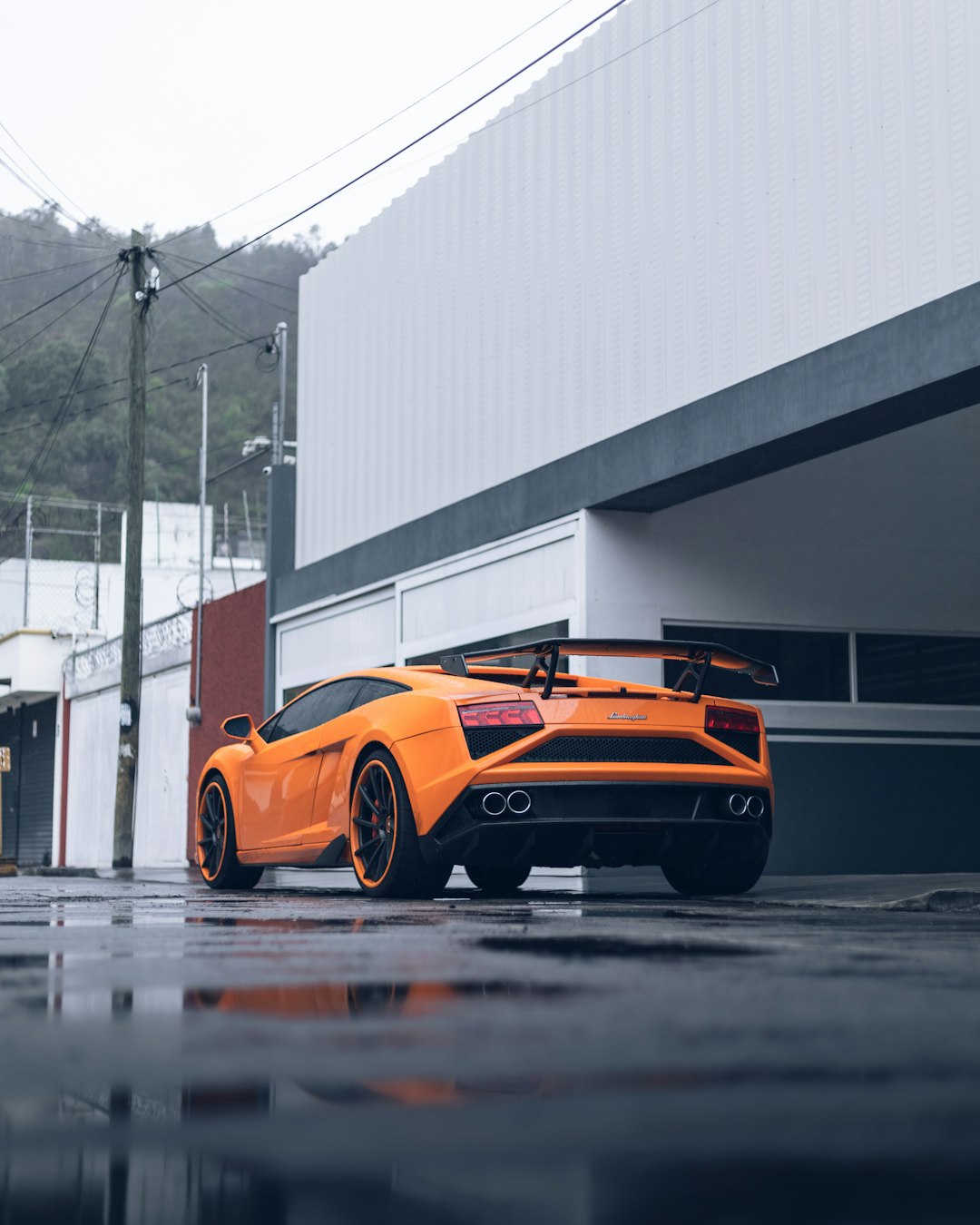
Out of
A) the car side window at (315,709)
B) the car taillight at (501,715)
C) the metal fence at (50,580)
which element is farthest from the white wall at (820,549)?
the metal fence at (50,580)

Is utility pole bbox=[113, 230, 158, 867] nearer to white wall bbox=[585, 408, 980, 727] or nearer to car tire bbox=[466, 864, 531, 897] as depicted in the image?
white wall bbox=[585, 408, 980, 727]

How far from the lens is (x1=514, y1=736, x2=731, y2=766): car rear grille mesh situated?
7.67 metres

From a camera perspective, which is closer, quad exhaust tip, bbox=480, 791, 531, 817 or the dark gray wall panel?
quad exhaust tip, bbox=480, 791, 531, 817

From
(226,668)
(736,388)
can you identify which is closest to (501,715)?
(736,388)

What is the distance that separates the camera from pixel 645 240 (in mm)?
13898

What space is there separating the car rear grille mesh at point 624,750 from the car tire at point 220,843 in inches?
132

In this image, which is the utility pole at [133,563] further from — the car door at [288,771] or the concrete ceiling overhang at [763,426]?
the car door at [288,771]

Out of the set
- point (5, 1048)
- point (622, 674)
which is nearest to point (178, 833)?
point (622, 674)

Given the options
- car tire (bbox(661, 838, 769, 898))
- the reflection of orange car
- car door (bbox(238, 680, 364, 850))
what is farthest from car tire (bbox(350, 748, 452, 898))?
car tire (bbox(661, 838, 769, 898))

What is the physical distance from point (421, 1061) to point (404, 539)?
1521 centimetres

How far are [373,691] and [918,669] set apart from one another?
733 centimetres

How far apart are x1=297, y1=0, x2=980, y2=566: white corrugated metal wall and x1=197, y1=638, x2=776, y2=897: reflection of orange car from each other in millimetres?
4020

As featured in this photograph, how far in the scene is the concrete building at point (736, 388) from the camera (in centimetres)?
1102

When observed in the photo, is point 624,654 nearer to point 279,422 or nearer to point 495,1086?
point 495,1086
